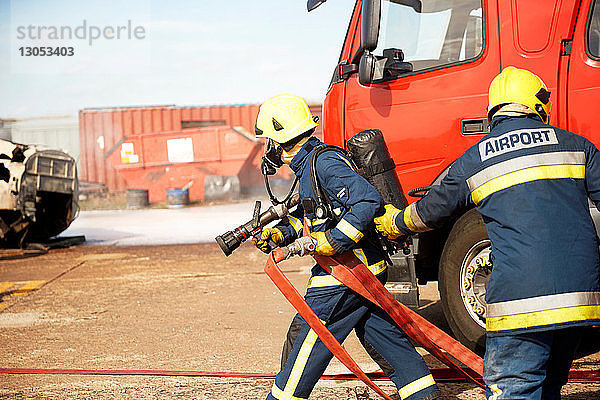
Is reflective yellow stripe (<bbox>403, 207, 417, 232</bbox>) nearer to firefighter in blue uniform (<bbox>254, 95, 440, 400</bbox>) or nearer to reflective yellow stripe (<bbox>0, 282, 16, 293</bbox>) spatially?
firefighter in blue uniform (<bbox>254, 95, 440, 400</bbox>)

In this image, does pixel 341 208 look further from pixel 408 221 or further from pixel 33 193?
pixel 33 193

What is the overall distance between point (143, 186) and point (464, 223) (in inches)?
765

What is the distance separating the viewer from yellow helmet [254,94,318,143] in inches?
145

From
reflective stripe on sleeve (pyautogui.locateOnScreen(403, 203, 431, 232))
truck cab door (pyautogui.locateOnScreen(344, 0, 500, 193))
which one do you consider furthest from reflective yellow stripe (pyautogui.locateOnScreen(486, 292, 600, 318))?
truck cab door (pyautogui.locateOnScreen(344, 0, 500, 193))

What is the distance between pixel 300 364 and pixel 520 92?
167cm

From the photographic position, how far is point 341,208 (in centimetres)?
354

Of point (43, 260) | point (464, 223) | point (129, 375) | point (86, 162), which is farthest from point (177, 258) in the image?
point (86, 162)

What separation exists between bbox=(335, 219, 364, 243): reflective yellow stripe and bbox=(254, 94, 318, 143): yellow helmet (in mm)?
606

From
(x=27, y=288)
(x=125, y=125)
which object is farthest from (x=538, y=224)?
(x=125, y=125)

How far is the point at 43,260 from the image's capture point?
11.3 metres

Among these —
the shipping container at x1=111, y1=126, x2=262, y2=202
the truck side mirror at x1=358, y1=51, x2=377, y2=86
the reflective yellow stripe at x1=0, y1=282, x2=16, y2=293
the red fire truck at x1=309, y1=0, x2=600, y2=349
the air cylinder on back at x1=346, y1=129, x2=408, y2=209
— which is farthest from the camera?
the shipping container at x1=111, y1=126, x2=262, y2=202

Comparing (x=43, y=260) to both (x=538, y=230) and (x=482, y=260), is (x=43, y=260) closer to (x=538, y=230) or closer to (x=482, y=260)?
(x=482, y=260)

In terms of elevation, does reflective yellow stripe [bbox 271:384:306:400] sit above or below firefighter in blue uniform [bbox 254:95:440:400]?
below

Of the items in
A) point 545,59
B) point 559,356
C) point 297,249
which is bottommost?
point 559,356
